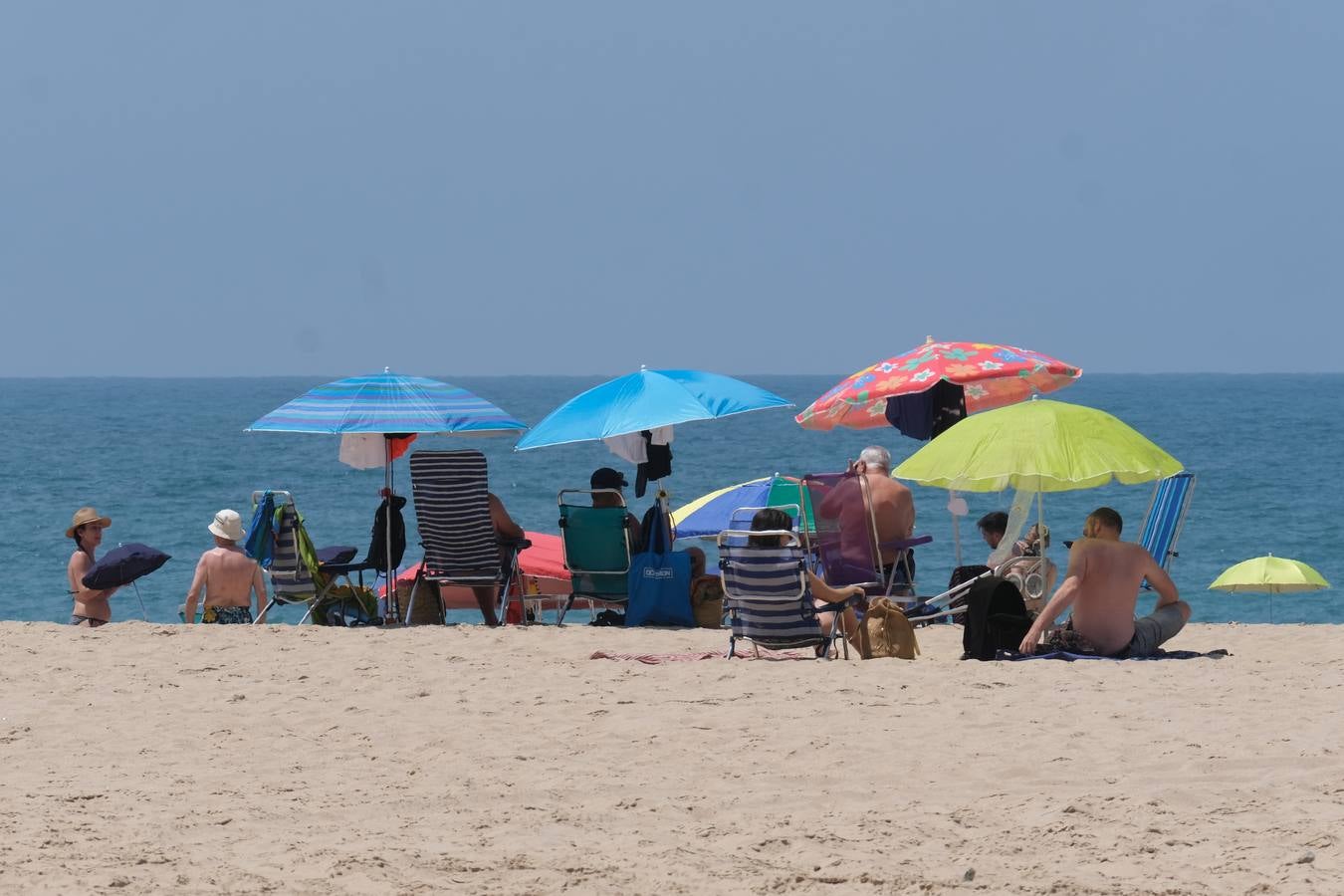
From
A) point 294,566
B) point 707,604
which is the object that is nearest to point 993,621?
point 707,604

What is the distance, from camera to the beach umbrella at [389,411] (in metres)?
9.40

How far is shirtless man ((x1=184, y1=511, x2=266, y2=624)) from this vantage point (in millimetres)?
9570

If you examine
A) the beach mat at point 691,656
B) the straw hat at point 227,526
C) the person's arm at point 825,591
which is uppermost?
the straw hat at point 227,526

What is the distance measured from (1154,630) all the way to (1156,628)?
16 millimetres

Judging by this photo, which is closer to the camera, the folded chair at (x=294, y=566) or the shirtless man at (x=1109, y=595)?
the shirtless man at (x=1109, y=595)

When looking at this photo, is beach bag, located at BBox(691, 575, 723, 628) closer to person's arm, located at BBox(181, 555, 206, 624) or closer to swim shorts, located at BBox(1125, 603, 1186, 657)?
swim shorts, located at BBox(1125, 603, 1186, 657)

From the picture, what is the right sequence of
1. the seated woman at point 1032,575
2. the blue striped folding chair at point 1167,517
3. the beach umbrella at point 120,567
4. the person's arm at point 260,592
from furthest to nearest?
1. the person's arm at point 260,592
2. the beach umbrella at point 120,567
3. the blue striped folding chair at point 1167,517
4. the seated woman at point 1032,575

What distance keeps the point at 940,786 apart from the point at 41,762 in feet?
10.1

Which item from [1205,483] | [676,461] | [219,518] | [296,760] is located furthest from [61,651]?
[676,461]

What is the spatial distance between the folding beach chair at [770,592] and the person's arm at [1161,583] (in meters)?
1.46

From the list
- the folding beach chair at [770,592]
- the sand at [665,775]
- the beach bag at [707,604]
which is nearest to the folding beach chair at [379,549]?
the sand at [665,775]

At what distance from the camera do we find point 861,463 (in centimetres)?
932

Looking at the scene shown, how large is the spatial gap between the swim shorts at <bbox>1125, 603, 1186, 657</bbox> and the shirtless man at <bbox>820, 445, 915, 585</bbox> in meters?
1.45

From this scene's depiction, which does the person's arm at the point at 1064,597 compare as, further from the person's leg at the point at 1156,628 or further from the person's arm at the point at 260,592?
the person's arm at the point at 260,592
